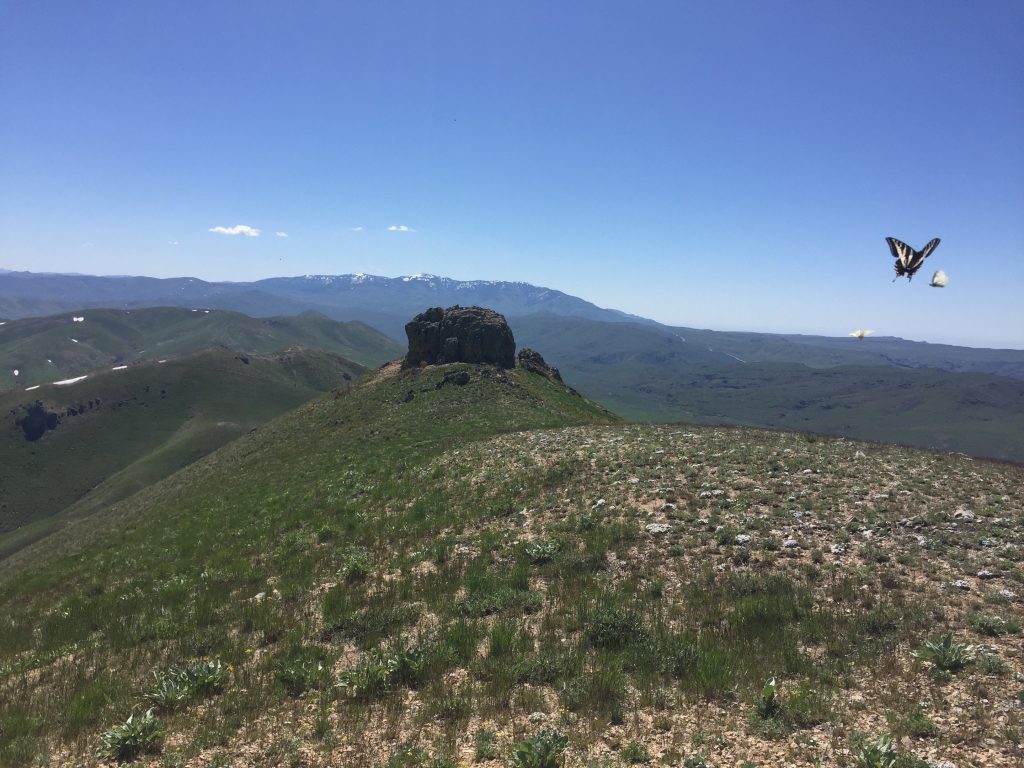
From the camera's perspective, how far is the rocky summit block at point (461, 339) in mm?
67688

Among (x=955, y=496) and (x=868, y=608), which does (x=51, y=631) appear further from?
(x=955, y=496)

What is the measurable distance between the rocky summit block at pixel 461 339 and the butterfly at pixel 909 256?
5929cm

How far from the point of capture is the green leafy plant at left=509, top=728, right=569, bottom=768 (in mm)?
6789

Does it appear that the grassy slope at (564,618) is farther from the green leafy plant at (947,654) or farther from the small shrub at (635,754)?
the green leafy plant at (947,654)

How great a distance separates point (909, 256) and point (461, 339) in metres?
62.2

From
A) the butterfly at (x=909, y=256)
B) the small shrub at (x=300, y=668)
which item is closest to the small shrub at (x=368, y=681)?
the small shrub at (x=300, y=668)

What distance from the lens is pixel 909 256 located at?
786cm

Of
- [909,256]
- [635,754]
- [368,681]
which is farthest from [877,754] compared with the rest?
[368,681]

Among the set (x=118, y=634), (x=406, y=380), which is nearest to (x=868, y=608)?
(x=118, y=634)

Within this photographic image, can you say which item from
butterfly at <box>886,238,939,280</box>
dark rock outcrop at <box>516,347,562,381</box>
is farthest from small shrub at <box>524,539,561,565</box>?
dark rock outcrop at <box>516,347,562,381</box>

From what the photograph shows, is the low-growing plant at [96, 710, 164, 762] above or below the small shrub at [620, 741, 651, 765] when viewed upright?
below

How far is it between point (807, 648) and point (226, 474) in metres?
47.2

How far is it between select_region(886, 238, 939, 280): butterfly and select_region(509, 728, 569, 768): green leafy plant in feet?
28.3

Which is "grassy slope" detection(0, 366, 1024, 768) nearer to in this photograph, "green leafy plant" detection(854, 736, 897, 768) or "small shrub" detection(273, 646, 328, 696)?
"small shrub" detection(273, 646, 328, 696)
